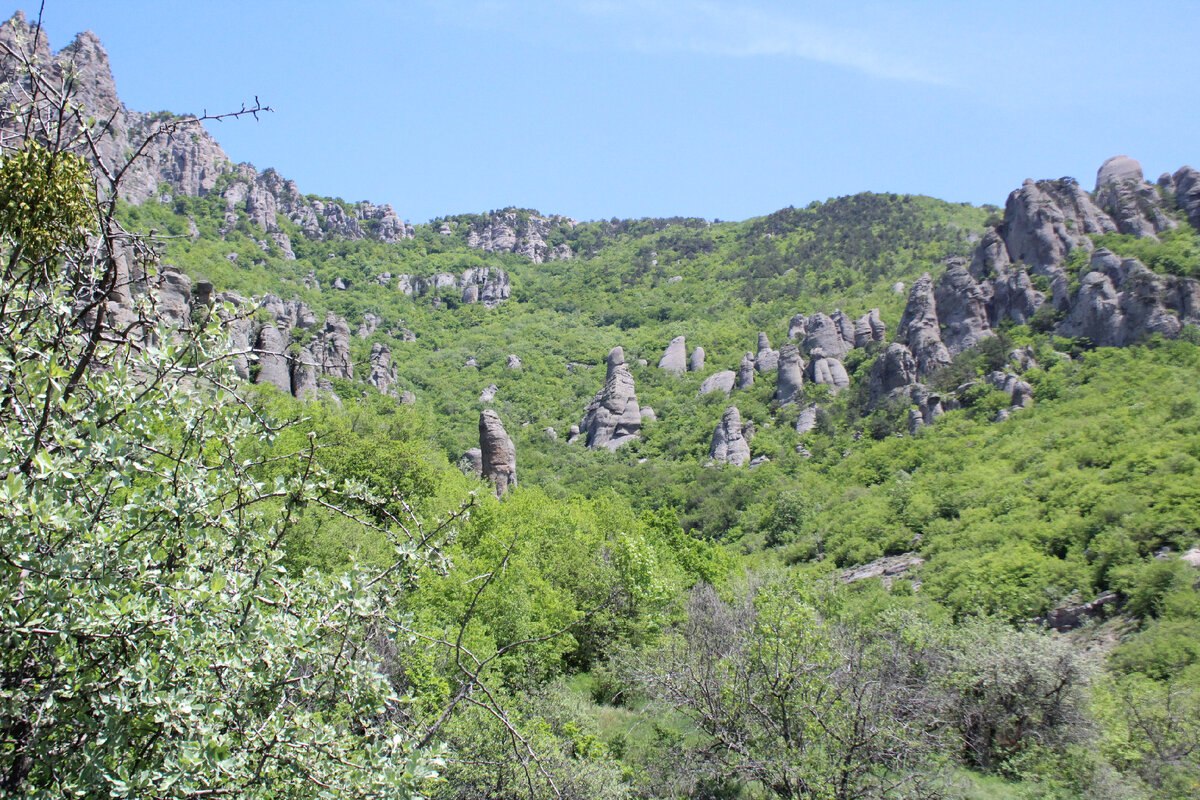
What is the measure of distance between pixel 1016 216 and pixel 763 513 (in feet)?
114

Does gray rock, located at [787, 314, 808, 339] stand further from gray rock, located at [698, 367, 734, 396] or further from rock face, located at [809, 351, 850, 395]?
rock face, located at [809, 351, 850, 395]

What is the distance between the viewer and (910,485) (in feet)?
149

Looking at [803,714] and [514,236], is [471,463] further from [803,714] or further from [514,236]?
[514,236]

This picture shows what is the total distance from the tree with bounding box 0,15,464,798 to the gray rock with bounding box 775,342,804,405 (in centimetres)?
6582

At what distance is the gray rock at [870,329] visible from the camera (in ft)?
234

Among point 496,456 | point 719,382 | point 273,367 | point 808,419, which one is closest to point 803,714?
point 496,456

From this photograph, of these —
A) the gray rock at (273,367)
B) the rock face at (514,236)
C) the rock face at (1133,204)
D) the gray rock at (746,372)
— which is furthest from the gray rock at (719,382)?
the rock face at (514,236)

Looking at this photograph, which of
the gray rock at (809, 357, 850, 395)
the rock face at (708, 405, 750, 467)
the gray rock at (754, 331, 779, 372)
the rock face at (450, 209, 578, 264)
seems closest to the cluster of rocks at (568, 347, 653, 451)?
the rock face at (708, 405, 750, 467)

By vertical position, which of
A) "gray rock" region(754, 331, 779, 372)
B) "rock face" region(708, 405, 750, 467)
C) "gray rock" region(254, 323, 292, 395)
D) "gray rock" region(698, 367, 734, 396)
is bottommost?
"rock face" region(708, 405, 750, 467)

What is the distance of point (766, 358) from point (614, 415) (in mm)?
17316

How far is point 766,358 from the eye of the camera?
75.9 m

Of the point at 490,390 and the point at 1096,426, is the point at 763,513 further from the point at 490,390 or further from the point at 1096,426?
the point at 490,390

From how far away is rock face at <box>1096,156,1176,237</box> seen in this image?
59625 mm

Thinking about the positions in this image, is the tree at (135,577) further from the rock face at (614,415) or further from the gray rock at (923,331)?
the rock face at (614,415)
